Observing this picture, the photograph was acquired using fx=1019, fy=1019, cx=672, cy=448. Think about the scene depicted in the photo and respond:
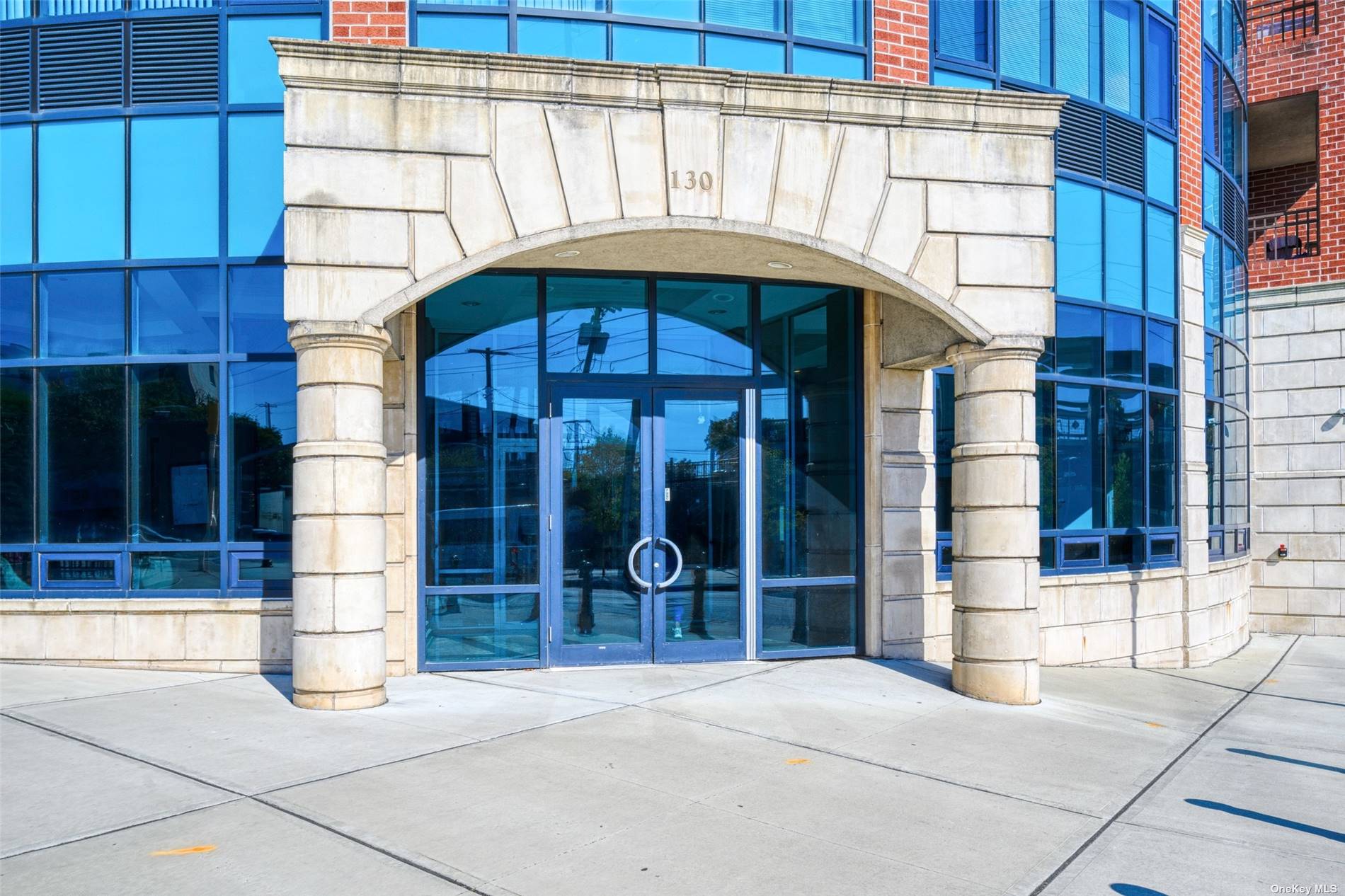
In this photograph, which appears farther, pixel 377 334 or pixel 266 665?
pixel 266 665

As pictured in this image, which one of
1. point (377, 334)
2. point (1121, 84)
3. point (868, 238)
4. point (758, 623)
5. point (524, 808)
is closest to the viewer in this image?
point (524, 808)

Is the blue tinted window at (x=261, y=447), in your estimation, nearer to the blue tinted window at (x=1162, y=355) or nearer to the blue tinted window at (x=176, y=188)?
the blue tinted window at (x=176, y=188)

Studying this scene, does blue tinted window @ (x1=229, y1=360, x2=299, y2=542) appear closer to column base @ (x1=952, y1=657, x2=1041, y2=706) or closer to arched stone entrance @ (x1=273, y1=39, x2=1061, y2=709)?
arched stone entrance @ (x1=273, y1=39, x2=1061, y2=709)

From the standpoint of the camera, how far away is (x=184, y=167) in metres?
8.88

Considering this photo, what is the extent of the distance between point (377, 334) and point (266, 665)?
3235mm

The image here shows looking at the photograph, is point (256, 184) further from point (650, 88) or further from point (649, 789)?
point (649, 789)

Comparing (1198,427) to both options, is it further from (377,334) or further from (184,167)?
(184,167)

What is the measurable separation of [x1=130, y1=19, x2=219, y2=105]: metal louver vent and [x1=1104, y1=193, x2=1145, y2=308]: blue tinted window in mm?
9072

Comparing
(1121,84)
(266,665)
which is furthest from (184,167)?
(1121,84)

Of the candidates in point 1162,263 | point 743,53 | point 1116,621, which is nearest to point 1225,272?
point 1162,263

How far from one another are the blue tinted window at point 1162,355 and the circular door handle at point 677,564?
606 cm

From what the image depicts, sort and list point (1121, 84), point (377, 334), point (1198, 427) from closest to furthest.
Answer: point (377, 334) < point (1121, 84) < point (1198, 427)

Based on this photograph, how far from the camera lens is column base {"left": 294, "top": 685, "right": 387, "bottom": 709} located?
716 centimetres

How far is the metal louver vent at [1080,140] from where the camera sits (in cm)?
1077
